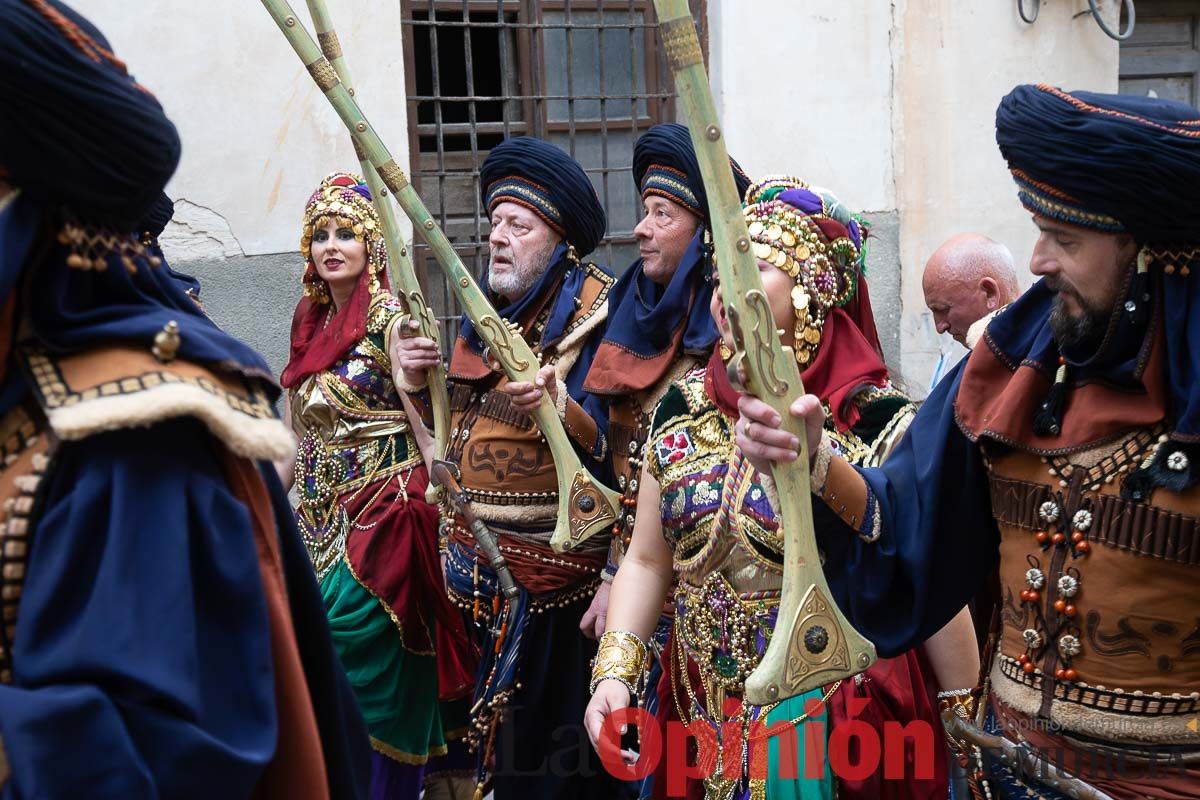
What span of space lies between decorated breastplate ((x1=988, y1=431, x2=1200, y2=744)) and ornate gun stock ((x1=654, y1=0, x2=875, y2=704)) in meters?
0.31

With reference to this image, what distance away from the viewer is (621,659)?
10.0ft

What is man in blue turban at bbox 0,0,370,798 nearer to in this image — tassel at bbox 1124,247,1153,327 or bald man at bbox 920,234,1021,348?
tassel at bbox 1124,247,1153,327

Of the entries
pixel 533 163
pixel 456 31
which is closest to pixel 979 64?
pixel 456 31

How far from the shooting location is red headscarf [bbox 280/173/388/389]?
490 cm

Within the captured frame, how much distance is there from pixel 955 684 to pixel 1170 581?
3.18 feet

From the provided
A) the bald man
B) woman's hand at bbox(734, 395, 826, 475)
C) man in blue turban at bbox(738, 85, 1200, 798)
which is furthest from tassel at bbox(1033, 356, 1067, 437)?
the bald man

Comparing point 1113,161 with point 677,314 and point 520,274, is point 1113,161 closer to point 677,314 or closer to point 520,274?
point 677,314

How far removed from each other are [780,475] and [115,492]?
1.22 meters

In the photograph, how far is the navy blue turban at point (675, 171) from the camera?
3982 millimetres

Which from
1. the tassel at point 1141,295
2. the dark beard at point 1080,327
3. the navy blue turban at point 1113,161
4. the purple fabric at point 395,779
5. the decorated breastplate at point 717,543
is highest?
the navy blue turban at point 1113,161

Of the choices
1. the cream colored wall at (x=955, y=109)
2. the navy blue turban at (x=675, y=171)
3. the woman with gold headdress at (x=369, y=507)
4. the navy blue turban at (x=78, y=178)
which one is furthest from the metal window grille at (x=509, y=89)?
the navy blue turban at (x=78, y=178)

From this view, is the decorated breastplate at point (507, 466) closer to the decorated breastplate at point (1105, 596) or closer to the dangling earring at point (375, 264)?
the dangling earring at point (375, 264)

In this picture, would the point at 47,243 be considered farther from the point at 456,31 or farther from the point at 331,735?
the point at 456,31

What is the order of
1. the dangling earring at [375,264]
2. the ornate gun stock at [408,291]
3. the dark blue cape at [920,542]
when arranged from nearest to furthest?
1. the dark blue cape at [920,542]
2. the ornate gun stock at [408,291]
3. the dangling earring at [375,264]
